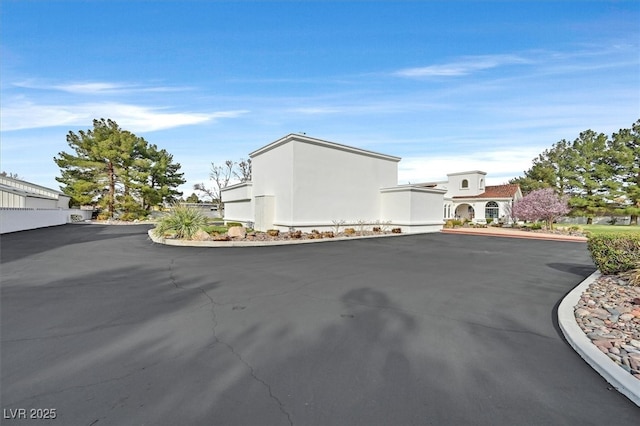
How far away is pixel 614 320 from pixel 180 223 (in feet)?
47.1

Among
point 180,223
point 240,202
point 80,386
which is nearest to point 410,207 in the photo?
point 240,202

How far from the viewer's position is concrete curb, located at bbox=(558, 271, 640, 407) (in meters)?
2.45

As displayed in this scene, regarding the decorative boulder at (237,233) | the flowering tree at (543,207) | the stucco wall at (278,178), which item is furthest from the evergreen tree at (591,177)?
Result: the decorative boulder at (237,233)

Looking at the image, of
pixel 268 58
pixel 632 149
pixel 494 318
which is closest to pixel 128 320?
pixel 494 318

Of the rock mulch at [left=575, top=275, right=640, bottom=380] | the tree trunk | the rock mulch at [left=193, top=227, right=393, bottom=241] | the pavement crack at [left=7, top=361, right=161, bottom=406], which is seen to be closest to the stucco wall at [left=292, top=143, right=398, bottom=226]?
the rock mulch at [left=193, top=227, right=393, bottom=241]

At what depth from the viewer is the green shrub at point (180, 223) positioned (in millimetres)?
13086

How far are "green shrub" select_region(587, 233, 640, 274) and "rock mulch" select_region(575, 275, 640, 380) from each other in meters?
0.59

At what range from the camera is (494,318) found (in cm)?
424

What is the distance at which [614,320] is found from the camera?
3.92m

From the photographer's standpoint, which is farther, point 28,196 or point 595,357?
point 28,196

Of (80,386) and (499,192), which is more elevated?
(499,192)

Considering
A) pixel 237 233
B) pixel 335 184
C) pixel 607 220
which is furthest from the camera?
pixel 607 220

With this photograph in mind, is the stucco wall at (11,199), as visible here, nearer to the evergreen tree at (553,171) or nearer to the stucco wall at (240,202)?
the stucco wall at (240,202)

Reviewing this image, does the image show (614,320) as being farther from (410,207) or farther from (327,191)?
(410,207)
